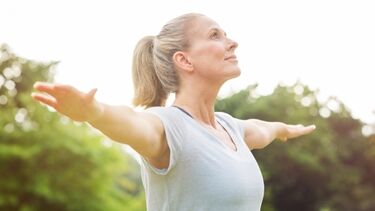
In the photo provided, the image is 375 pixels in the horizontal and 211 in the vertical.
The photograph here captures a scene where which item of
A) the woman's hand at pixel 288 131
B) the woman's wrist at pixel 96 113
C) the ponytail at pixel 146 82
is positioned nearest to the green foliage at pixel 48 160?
the woman's hand at pixel 288 131

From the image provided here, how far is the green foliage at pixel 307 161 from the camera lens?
74.6ft

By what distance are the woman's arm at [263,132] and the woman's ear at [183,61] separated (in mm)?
553

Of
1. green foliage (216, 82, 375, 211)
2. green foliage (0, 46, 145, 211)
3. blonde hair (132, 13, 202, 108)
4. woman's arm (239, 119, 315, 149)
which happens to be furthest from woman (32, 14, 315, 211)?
green foliage (216, 82, 375, 211)

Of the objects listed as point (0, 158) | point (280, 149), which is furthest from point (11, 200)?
point (280, 149)

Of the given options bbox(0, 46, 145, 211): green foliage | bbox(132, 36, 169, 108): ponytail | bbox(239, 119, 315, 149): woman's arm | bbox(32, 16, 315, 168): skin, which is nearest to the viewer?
bbox(32, 16, 315, 168): skin

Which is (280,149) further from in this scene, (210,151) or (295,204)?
(210,151)

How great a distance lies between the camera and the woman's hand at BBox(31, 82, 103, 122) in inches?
62.1

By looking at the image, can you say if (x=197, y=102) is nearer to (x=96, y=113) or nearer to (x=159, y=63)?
(x=159, y=63)

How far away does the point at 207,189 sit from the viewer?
208 centimetres

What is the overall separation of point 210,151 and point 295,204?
21217 mm

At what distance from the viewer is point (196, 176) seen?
2082 mm

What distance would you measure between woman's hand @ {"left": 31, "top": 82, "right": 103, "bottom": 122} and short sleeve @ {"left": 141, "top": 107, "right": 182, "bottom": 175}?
1.32 feet

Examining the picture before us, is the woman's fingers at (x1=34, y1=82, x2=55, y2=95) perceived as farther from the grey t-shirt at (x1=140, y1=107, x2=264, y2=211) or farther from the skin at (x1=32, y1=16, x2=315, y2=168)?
the grey t-shirt at (x1=140, y1=107, x2=264, y2=211)

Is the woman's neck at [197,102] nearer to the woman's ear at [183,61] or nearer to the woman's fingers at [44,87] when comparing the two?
the woman's ear at [183,61]
